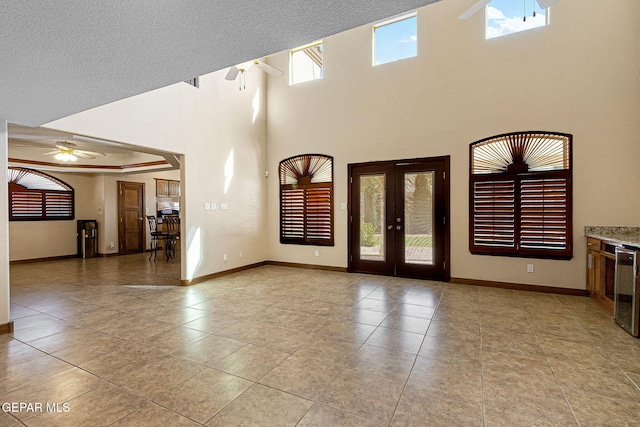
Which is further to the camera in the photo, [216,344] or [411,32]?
[411,32]

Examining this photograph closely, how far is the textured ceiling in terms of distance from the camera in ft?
4.33

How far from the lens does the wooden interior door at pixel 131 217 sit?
9.09m

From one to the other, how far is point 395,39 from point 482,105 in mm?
2162

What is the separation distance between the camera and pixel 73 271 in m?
6.66

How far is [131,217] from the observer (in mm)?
9336

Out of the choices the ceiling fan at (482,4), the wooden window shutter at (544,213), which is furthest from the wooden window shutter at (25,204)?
the wooden window shutter at (544,213)

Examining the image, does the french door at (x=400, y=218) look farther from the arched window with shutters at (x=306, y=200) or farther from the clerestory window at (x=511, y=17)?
the clerestory window at (x=511, y=17)

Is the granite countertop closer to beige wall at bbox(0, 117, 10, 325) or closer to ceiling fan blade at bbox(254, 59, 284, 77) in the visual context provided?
ceiling fan blade at bbox(254, 59, 284, 77)

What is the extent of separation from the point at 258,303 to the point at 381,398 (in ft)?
8.36

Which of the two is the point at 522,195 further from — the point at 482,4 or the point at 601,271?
the point at 482,4

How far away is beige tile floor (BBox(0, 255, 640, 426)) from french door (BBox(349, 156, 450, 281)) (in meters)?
1.08

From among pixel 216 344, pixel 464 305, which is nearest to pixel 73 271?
pixel 216 344

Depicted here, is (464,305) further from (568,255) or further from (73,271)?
(73,271)

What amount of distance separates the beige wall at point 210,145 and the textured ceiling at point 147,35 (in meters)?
2.22
